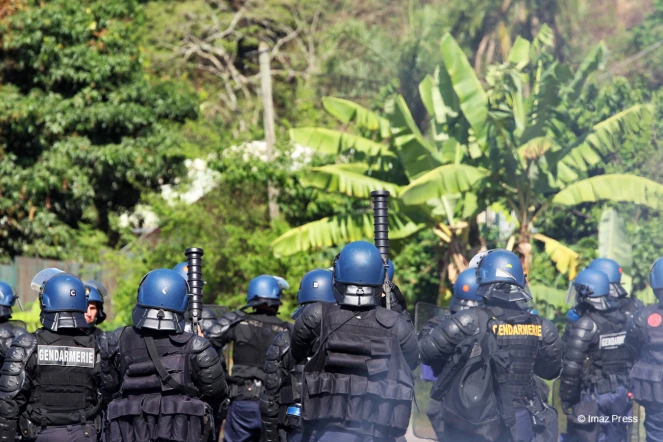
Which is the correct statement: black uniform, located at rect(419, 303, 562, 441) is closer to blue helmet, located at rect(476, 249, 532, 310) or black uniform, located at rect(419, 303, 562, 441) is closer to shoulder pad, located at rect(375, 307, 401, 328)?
blue helmet, located at rect(476, 249, 532, 310)

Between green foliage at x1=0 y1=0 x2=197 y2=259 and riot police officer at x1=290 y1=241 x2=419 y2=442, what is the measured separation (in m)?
14.2

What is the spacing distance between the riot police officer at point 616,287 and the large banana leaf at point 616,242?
4.43 meters

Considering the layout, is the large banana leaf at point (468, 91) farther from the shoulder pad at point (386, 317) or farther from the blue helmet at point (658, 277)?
the shoulder pad at point (386, 317)

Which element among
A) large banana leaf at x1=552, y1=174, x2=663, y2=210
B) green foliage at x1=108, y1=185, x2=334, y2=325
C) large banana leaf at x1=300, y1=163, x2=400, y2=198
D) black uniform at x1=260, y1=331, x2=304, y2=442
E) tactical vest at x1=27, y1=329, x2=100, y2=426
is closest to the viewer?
tactical vest at x1=27, y1=329, x2=100, y2=426

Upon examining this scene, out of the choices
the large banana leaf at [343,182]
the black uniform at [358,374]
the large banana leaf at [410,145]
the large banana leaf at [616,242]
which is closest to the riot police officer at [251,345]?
the black uniform at [358,374]

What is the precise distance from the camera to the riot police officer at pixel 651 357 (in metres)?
8.43

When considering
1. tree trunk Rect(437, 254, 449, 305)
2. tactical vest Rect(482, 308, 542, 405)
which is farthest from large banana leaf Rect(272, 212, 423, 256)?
tactical vest Rect(482, 308, 542, 405)

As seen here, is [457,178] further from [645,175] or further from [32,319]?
[32,319]

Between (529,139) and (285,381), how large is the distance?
782 centimetres

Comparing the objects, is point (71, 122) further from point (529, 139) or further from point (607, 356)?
point (607, 356)

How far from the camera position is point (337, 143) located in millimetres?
15352

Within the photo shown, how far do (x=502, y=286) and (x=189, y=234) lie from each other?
11753mm

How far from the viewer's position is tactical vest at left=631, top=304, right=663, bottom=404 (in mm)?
8414

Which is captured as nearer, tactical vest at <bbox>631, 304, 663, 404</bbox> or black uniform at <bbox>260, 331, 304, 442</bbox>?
black uniform at <bbox>260, 331, 304, 442</bbox>
